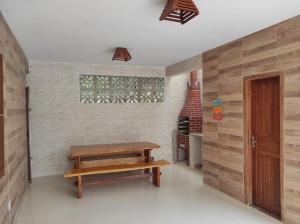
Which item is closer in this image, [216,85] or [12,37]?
[12,37]

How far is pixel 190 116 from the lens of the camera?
6613mm

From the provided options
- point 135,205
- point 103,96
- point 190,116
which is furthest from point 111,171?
point 190,116

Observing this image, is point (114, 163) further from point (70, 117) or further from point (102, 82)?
point (102, 82)

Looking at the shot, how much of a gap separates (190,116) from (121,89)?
1958 mm

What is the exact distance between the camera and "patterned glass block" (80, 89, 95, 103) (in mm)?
6152

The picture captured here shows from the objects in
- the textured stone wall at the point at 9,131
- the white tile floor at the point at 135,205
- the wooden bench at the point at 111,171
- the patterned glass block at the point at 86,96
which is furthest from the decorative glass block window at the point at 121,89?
the textured stone wall at the point at 9,131

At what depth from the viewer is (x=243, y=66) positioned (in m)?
3.99

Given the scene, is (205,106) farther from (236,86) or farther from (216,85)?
(236,86)

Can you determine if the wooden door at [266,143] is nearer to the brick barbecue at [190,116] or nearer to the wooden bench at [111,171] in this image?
the wooden bench at [111,171]

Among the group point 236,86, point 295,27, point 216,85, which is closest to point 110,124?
point 216,85

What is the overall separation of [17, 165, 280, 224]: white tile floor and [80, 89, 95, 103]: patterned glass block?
1994 mm

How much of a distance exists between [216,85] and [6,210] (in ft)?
12.4

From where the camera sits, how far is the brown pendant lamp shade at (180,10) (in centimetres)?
233

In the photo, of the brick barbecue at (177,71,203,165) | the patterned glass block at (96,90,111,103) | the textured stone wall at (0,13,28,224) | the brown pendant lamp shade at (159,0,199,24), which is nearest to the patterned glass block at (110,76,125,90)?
the patterned glass block at (96,90,111,103)
